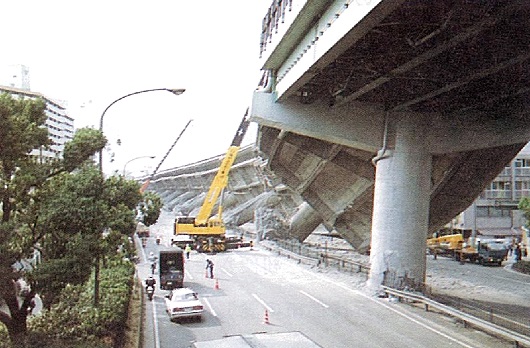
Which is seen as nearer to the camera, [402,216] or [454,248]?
[402,216]

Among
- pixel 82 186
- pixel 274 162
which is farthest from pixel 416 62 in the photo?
pixel 274 162

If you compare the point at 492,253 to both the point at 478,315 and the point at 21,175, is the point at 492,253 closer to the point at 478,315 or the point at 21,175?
the point at 478,315

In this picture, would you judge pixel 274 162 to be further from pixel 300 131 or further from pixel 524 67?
pixel 524 67

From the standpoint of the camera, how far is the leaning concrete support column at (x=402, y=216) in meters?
25.6

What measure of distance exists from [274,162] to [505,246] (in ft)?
68.5

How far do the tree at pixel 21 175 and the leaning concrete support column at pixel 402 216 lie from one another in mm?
15983

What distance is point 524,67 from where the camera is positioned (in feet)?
67.8

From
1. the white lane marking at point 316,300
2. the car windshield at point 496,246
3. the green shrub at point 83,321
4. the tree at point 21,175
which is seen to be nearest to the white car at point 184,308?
the green shrub at point 83,321

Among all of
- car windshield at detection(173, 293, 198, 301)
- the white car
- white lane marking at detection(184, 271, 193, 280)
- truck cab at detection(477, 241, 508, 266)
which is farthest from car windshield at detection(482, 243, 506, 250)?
the white car

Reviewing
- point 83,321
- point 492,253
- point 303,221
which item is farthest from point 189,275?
point 492,253

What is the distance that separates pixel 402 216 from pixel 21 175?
59.1ft

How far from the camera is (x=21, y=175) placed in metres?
13.1

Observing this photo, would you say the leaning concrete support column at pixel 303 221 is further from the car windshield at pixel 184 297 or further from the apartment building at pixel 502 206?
the car windshield at pixel 184 297

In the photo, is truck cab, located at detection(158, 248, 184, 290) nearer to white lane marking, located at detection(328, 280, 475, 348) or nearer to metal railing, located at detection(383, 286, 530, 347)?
white lane marking, located at detection(328, 280, 475, 348)
